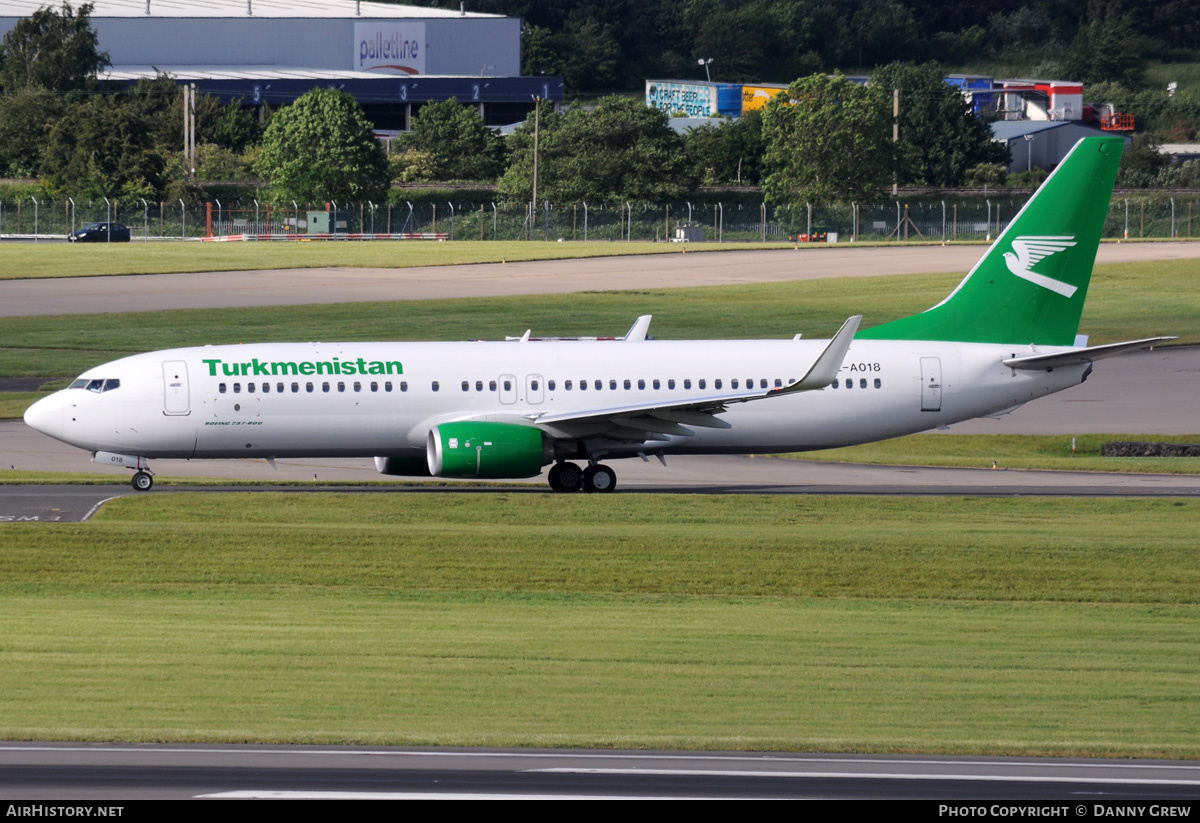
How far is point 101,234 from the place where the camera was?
13625 centimetres

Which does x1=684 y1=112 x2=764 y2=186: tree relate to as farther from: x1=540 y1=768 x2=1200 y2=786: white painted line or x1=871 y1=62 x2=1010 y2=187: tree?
x1=540 y1=768 x2=1200 y2=786: white painted line

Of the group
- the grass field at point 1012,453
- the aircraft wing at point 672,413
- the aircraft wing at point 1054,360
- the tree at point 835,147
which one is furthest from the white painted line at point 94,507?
the tree at point 835,147

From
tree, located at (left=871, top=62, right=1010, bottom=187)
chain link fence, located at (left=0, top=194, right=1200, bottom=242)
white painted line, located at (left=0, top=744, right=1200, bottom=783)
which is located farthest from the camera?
tree, located at (left=871, top=62, right=1010, bottom=187)

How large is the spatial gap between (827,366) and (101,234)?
11198cm

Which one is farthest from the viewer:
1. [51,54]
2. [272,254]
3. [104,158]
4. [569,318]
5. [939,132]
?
[51,54]

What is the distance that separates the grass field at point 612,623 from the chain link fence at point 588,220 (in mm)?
100021

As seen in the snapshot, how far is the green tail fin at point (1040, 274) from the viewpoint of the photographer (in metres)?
38.8

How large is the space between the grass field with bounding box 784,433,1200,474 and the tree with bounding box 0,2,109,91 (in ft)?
501

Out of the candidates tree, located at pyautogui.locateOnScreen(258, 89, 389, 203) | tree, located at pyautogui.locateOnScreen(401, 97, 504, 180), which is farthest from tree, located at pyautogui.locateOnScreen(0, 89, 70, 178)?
tree, located at pyautogui.locateOnScreen(401, 97, 504, 180)

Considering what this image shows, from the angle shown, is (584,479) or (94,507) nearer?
(94,507)

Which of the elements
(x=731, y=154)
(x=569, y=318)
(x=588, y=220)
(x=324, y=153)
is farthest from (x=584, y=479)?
(x=731, y=154)

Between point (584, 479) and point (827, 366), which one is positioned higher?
point (827, 366)

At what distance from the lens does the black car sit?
446 ft

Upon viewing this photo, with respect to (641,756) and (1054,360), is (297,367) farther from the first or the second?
(641,756)
